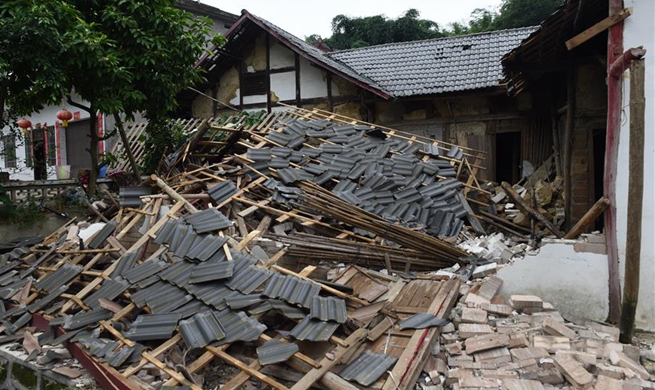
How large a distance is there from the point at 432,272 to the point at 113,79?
20.3 ft

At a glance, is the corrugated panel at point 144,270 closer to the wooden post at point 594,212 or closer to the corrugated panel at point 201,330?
the corrugated panel at point 201,330

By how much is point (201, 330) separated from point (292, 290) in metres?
0.91

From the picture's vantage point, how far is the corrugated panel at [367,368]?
3.85m

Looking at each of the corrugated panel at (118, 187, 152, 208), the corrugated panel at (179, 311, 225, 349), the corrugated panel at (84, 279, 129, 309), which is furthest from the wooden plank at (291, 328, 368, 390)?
the corrugated panel at (118, 187, 152, 208)

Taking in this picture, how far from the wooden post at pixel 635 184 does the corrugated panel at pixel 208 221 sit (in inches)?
166

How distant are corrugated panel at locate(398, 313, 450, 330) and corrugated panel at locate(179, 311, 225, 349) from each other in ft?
5.44

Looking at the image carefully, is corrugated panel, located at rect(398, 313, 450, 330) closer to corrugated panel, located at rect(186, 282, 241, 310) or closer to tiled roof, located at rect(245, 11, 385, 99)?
corrugated panel, located at rect(186, 282, 241, 310)

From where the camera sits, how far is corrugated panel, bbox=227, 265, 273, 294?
15.8ft

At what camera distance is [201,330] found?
441 centimetres

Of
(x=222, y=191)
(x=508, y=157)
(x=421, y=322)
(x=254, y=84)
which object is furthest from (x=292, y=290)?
(x=508, y=157)

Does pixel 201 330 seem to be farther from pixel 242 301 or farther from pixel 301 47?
pixel 301 47

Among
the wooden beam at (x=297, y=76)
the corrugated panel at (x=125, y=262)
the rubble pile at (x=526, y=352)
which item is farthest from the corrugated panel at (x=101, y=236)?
the wooden beam at (x=297, y=76)

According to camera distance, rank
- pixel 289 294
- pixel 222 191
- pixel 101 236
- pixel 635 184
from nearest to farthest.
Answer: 1. pixel 635 184
2. pixel 289 294
3. pixel 101 236
4. pixel 222 191

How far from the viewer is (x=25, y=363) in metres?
4.89
